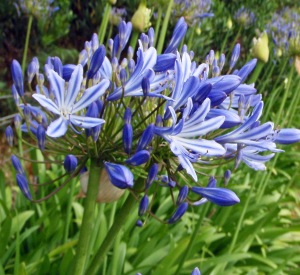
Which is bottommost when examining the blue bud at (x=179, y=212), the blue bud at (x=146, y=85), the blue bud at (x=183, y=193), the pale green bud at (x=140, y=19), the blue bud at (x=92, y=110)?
the blue bud at (x=179, y=212)

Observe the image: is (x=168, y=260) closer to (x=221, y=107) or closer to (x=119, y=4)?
(x=221, y=107)

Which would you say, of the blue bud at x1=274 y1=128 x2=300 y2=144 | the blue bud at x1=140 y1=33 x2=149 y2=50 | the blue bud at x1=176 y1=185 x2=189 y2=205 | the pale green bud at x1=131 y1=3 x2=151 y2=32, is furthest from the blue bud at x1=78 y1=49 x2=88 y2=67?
the pale green bud at x1=131 y1=3 x2=151 y2=32

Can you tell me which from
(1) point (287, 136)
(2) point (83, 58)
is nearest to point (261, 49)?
(1) point (287, 136)

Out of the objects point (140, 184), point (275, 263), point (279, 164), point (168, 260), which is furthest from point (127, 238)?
point (279, 164)

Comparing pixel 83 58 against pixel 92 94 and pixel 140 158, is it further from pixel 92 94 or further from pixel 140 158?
pixel 140 158

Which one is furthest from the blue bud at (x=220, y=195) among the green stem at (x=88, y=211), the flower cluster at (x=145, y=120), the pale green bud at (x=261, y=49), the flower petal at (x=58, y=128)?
the pale green bud at (x=261, y=49)

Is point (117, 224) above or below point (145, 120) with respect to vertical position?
below

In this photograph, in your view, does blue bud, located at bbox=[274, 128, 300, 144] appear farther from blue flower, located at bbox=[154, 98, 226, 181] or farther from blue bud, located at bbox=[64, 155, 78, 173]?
blue bud, located at bbox=[64, 155, 78, 173]

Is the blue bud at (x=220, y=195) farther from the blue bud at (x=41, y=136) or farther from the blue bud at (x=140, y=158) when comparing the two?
the blue bud at (x=41, y=136)
